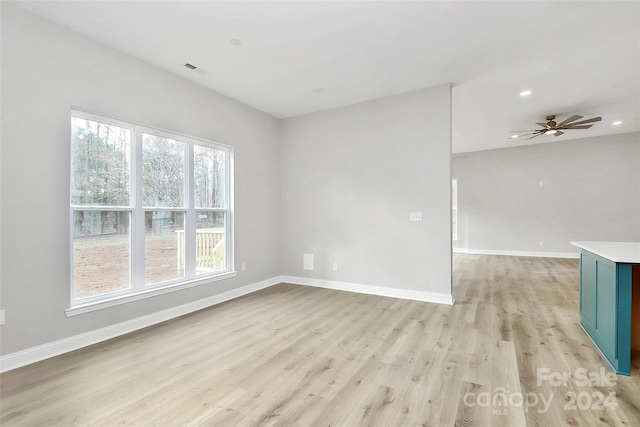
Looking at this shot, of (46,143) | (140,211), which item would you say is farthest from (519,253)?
(46,143)

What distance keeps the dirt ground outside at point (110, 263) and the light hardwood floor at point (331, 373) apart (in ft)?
1.84

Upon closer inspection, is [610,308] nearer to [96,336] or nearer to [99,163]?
[96,336]

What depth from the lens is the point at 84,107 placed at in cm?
278

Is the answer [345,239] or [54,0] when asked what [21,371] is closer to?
[54,0]

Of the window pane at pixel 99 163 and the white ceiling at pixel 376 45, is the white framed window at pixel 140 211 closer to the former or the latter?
the window pane at pixel 99 163

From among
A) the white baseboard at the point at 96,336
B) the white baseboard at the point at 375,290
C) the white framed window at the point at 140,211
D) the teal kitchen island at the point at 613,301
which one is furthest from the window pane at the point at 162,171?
the teal kitchen island at the point at 613,301

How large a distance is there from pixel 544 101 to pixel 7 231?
7.01 meters

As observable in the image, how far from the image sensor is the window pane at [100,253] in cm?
279

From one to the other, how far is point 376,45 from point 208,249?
3358 mm

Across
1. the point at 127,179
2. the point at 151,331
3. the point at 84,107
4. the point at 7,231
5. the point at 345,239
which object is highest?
the point at 84,107

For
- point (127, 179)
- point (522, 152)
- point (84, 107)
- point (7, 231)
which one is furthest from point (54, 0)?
point (522, 152)

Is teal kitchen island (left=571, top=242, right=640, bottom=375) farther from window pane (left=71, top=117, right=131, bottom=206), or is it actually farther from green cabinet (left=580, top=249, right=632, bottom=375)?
window pane (left=71, top=117, right=131, bottom=206)

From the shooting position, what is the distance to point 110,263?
3.03 m

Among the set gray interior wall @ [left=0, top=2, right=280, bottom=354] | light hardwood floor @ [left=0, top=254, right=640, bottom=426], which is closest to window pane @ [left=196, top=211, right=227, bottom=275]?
gray interior wall @ [left=0, top=2, right=280, bottom=354]
